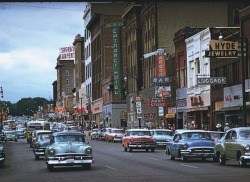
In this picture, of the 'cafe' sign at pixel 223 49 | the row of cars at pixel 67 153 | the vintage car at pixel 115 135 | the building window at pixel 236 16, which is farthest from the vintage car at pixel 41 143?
the building window at pixel 236 16

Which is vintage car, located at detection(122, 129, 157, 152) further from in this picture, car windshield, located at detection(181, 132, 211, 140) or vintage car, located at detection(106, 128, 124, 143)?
vintage car, located at detection(106, 128, 124, 143)

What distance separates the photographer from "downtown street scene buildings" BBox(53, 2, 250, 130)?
47.8 metres

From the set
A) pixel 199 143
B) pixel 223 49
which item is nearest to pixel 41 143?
pixel 199 143

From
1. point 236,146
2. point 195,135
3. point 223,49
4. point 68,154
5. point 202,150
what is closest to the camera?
point 68,154

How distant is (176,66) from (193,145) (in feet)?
120

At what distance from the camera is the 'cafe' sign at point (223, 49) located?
146 ft

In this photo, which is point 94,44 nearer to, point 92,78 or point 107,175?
point 92,78

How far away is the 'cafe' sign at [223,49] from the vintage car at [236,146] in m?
18.1

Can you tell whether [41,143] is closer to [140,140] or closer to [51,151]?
[51,151]

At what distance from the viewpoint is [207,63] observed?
55750mm

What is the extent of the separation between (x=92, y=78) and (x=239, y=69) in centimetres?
8686

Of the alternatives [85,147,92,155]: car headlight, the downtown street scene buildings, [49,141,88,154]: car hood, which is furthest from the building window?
[49,141,88,154]: car hood

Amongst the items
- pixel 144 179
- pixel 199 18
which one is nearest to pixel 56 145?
pixel 144 179

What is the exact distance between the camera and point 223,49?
4506 centimetres
